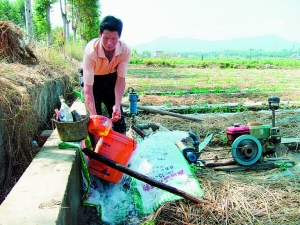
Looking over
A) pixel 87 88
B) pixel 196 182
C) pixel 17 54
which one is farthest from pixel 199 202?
pixel 17 54

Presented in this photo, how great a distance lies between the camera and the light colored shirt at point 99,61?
289 centimetres

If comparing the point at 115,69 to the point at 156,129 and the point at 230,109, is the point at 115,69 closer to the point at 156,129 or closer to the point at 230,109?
the point at 156,129

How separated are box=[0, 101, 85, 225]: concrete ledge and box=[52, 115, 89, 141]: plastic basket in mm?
146

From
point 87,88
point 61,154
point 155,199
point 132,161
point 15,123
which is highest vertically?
point 87,88

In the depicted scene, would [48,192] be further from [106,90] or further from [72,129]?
[106,90]

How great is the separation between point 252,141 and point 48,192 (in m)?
2.26

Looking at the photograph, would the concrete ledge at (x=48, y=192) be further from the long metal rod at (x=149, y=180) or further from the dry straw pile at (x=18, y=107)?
the dry straw pile at (x=18, y=107)

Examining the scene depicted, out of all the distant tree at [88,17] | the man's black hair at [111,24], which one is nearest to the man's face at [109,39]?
the man's black hair at [111,24]

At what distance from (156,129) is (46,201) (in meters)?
2.88

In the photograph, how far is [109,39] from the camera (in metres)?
2.74

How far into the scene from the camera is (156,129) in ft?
15.0

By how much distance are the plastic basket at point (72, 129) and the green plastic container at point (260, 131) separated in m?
1.88

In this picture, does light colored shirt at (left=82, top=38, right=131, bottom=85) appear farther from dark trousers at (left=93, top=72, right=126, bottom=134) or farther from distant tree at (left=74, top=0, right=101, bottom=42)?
distant tree at (left=74, top=0, right=101, bottom=42)

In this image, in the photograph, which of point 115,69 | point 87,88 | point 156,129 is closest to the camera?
point 87,88
